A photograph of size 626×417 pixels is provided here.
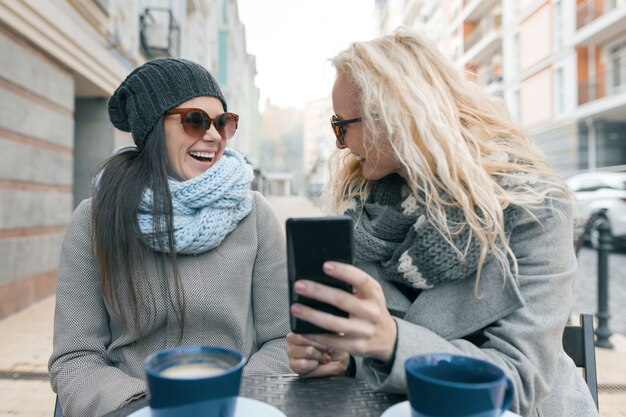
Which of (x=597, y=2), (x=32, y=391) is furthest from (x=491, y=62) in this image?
(x=32, y=391)

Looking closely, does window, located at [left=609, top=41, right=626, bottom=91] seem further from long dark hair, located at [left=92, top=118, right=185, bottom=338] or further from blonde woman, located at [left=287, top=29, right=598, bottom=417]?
long dark hair, located at [left=92, top=118, right=185, bottom=338]

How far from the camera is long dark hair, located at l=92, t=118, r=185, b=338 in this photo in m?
1.66

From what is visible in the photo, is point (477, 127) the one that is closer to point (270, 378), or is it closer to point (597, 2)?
point (270, 378)

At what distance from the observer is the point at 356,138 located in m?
1.58

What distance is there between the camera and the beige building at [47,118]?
5402mm

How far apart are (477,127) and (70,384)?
1.34 m

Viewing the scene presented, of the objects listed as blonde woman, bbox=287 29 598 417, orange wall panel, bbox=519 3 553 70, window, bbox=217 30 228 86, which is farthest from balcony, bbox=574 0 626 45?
blonde woman, bbox=287 29 598 417

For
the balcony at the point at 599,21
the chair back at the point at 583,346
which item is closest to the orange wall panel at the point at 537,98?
the balcony at the point at 599,21

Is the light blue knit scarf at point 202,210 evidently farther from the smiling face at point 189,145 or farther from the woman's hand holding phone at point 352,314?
the woman's hand holding phone at point 352,314

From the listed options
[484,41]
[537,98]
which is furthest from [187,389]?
[484,41]

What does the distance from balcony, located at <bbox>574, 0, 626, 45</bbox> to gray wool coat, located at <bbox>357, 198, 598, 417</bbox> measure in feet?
60.0

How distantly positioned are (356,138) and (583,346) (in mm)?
963

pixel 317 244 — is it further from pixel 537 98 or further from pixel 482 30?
pixel 482 30

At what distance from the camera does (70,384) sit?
4.84ft
